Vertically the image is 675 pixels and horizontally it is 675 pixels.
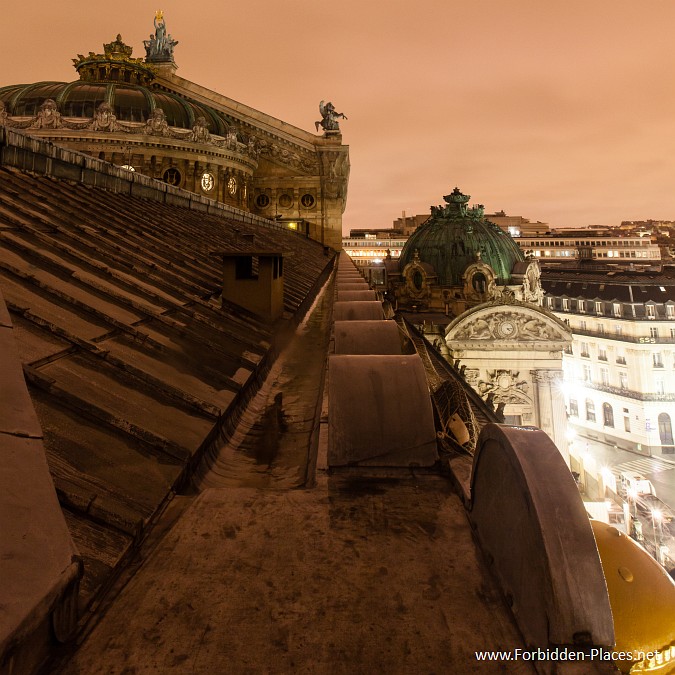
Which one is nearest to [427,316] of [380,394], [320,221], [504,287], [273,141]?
[504,287]

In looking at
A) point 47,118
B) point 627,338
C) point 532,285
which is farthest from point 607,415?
point 47,118

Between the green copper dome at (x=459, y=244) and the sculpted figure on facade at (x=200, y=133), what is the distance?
1899 cm

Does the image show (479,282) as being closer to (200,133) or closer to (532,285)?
(532,285)

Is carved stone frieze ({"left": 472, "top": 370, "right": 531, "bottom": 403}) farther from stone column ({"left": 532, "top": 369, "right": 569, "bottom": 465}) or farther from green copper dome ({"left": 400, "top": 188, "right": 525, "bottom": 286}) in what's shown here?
green copper dome ({"left": 400, "top": 188, "right": 525, "bottom": 286})

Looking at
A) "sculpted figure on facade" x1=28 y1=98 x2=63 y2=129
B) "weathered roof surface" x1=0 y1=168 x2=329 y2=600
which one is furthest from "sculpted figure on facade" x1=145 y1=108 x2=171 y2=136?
"weathered roof surface" x1=0 y1=168 x2=329 y2=600

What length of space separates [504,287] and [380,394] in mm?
36586

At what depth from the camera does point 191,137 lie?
33.7 metres

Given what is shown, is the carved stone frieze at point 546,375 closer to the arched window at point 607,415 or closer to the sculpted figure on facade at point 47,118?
the arched window at point 607,415

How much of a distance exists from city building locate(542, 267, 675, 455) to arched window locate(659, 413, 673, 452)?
4 centimetres

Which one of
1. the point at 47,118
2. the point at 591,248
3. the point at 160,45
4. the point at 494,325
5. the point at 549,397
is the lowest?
the point at 549,397

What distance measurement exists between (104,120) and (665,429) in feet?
196

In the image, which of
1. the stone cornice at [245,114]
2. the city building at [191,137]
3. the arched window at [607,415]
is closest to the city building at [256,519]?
the city building at [191,137]

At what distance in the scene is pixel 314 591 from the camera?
1.81 meters

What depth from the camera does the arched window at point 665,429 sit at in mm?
49375
